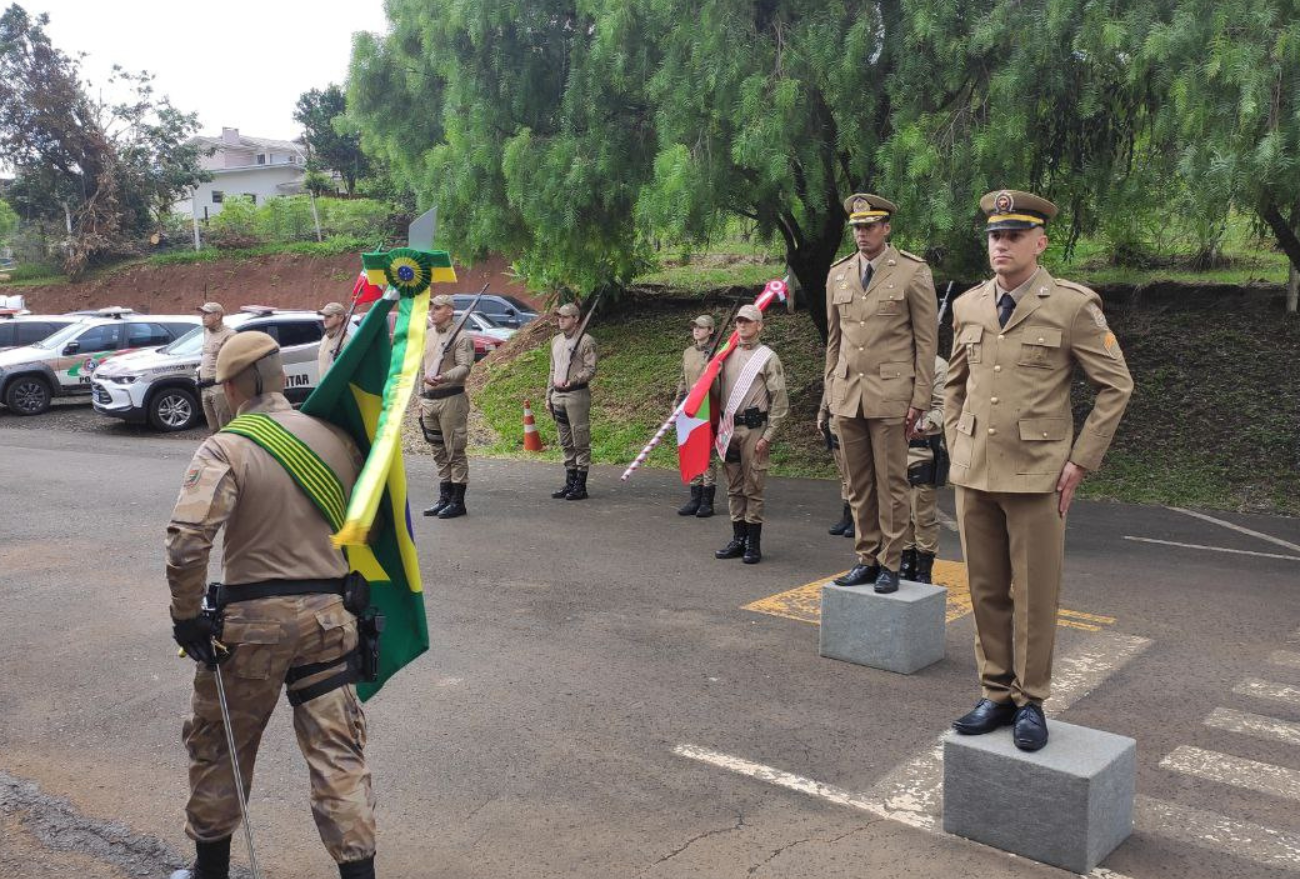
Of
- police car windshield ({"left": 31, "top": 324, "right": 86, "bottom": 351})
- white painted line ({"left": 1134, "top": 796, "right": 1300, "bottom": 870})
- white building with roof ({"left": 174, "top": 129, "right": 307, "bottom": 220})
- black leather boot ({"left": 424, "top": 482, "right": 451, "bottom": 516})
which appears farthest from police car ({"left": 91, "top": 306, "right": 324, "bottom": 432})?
white building with roof ({"left": 174, "top": 129, "right": 307, "bottom": 220})

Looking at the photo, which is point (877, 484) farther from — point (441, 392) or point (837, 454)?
point (441, 392)

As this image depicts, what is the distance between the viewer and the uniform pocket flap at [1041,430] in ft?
14.5

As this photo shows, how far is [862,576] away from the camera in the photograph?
675 cm

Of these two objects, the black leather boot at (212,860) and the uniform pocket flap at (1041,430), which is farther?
the uniform pocket flap at (1041,430)

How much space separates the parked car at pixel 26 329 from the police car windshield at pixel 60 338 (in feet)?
1.64

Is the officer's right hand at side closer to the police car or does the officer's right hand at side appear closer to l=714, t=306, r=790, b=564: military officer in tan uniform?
l=714, t=306, r=790, b=564: military officer in tan uniform

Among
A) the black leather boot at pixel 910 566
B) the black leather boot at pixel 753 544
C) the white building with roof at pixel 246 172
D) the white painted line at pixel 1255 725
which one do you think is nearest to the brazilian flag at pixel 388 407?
the white painted line at pixel 1255 725

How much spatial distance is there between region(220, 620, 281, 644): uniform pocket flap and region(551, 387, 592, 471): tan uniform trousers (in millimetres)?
8563

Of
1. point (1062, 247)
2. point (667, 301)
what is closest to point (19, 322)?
point (667, 301)

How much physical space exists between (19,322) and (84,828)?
2166 cm

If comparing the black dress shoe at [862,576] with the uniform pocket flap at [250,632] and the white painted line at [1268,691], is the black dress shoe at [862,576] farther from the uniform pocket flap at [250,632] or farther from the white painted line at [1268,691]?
the uniform pocket flap at [250,632]

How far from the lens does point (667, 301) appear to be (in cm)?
2072

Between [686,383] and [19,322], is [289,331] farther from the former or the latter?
[686,383]

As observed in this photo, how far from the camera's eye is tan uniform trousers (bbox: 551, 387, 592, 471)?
12.4 meters
